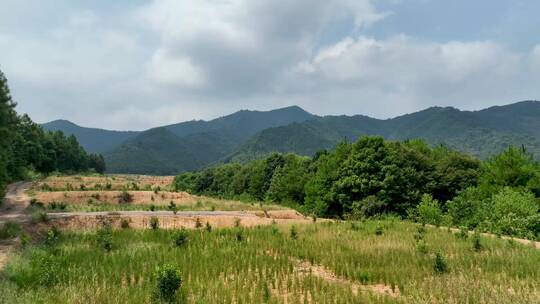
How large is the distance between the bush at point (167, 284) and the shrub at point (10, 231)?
58.3 ft

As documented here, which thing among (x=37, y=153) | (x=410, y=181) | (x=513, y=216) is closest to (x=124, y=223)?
(x=513, y=216)

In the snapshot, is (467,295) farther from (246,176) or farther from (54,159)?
(54,159)

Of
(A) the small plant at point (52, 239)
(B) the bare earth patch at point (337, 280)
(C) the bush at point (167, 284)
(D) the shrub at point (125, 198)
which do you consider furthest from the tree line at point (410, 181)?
(C) the bush at point (167, 284)

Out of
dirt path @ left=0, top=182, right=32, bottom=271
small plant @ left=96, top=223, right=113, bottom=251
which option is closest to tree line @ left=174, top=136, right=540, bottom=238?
small plant @ left=96, top=223, right=113, bottom=251

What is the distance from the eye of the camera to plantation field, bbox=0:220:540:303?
48.3 feet

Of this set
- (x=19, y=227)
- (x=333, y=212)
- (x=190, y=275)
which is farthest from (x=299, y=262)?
(x=333, y=212)

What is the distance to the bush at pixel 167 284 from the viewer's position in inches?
555

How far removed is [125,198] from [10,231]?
32.5 m

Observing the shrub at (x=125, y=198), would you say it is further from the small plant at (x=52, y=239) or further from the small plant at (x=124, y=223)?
the small plant at (x=52, y=239)

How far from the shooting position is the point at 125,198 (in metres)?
59.3

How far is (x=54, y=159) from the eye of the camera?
11775cm

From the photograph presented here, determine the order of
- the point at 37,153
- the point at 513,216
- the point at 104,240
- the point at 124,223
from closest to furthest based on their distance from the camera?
the point at 104,240 → the point at 124,223 → the point at 513,216 → the point at 37,153

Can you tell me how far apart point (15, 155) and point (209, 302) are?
96.4 meters

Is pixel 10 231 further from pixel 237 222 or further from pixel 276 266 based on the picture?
pixel 276 266
